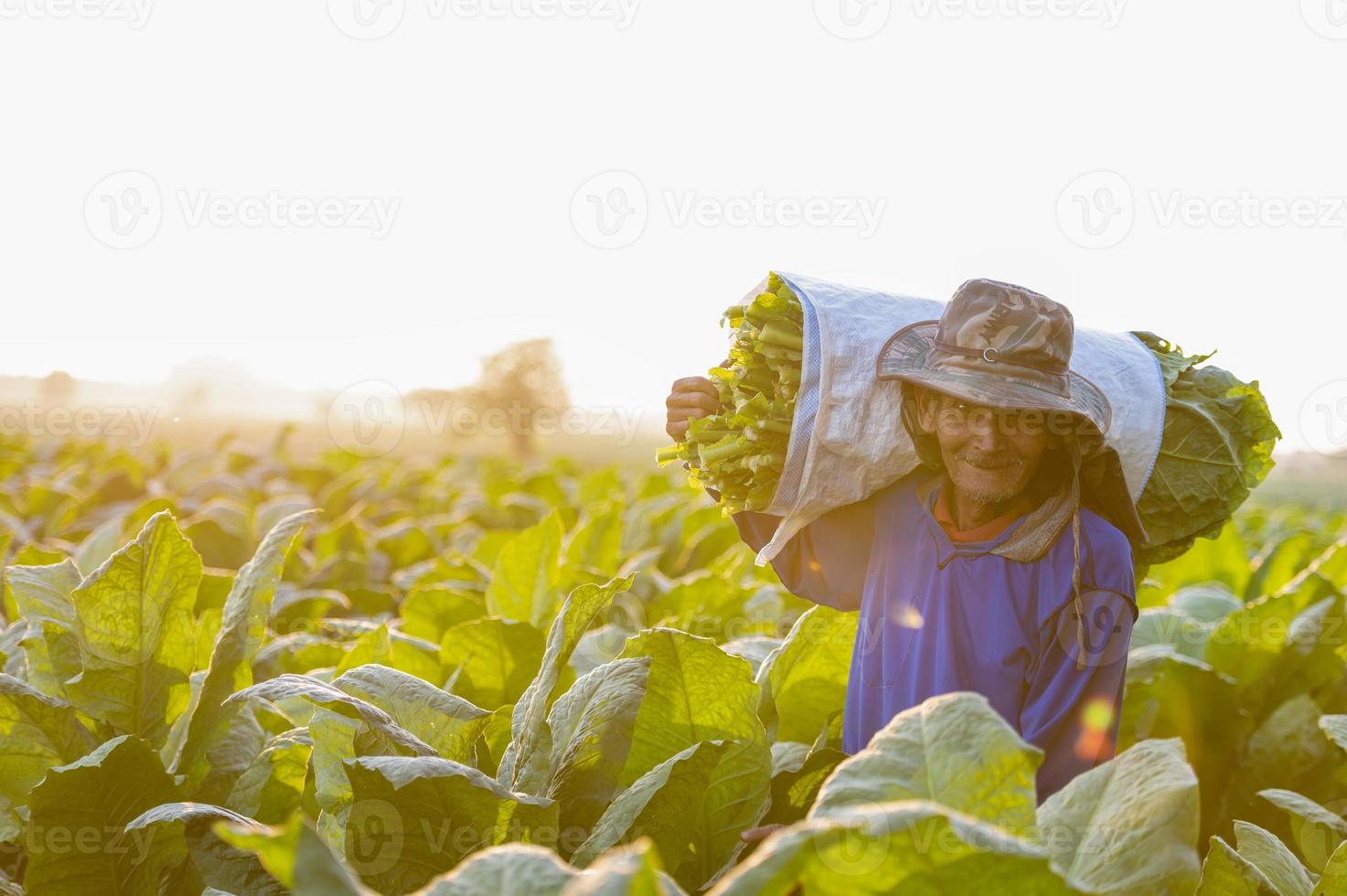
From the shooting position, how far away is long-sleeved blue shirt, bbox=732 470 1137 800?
5.95ft

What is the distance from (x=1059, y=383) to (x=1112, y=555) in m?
0.34

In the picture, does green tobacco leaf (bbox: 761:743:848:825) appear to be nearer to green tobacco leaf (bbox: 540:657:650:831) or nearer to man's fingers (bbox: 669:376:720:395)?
green tobacco leaf (bbox: 540:657:650:831)

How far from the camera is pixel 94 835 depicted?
1504 millimetres

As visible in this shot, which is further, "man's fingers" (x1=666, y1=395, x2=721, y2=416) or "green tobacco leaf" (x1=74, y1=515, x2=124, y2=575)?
"green tobacco leaf" (x1=74, y1=515, x2=124, y2=575)

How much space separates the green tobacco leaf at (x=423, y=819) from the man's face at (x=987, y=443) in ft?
3.48

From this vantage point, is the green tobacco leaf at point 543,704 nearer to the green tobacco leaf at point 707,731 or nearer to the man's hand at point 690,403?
the green tobacco leaf at point 707,731

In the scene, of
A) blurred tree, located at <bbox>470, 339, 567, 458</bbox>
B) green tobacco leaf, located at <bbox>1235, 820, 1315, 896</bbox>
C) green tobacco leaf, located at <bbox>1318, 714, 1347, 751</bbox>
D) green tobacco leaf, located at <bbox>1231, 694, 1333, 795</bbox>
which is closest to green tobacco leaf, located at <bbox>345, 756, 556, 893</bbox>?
green tobacco leaf, located at <bbox>1235, 820, 1315, 896</bbox>

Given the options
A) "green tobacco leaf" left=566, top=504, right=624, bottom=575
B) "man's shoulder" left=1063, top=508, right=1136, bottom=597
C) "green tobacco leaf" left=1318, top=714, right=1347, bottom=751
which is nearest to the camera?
"green tobacco leaf" left=1318, top=714, right=1347, bottom=751

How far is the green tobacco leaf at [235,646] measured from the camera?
180cm

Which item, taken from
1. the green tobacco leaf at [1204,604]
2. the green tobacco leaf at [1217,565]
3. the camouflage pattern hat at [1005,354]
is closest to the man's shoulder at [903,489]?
the camouflage pattern hat at [1005,354]

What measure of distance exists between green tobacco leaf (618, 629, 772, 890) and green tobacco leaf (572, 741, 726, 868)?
0.38ft

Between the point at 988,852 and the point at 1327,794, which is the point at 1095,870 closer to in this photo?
the point at 988,852

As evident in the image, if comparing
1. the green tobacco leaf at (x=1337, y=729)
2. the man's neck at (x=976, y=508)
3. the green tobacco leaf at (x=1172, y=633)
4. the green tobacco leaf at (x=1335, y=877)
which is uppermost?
the man's neck at (x=976, y=508)

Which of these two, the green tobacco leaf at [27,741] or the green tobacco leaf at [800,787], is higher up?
the green tobacco leaf at [27,741]
